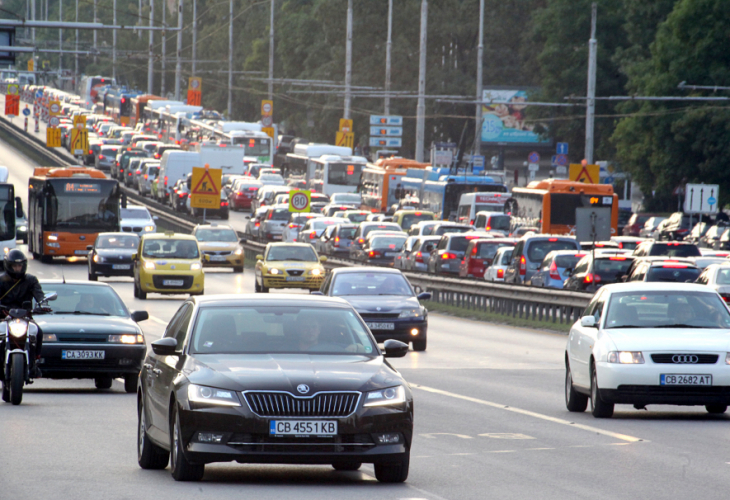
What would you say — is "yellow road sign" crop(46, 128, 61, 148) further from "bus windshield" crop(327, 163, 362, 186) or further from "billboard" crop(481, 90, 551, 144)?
"bus windshield" crop(327, 163, 362, 186)

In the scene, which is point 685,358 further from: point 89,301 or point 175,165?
→ point 175,165

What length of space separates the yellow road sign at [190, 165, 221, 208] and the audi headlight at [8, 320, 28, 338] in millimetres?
39428

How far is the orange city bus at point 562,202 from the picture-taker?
51.0 m

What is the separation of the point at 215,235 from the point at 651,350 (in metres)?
35.8

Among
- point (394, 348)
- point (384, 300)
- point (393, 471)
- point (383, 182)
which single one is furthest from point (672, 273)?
point (383, 182)

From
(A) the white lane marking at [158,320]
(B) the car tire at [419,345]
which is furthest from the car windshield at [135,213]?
(B) the car tire at [419,345]

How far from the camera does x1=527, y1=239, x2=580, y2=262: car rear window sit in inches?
1452

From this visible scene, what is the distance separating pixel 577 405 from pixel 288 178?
273 feet

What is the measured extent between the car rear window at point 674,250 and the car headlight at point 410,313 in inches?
485

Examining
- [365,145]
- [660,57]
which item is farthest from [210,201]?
[365,145]

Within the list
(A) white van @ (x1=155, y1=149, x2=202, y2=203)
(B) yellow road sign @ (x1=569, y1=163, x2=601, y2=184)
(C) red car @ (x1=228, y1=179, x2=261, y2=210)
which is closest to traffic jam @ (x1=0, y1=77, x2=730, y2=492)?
(B) yellow road sign @ (x1=569, y1=163, x2=601, y2=184)

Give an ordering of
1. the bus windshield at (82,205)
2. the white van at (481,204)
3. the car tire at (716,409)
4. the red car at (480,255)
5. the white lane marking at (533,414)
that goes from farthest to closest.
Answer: the white van at (481,204) → the bus windshield at (82,205) → the red car at (480,255) → the car tire at (716,409) → the white lane marking at (533,414)

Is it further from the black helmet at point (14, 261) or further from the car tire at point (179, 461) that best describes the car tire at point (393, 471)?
the black helmet at point (14, 261)

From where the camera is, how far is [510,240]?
4253 centimetres
